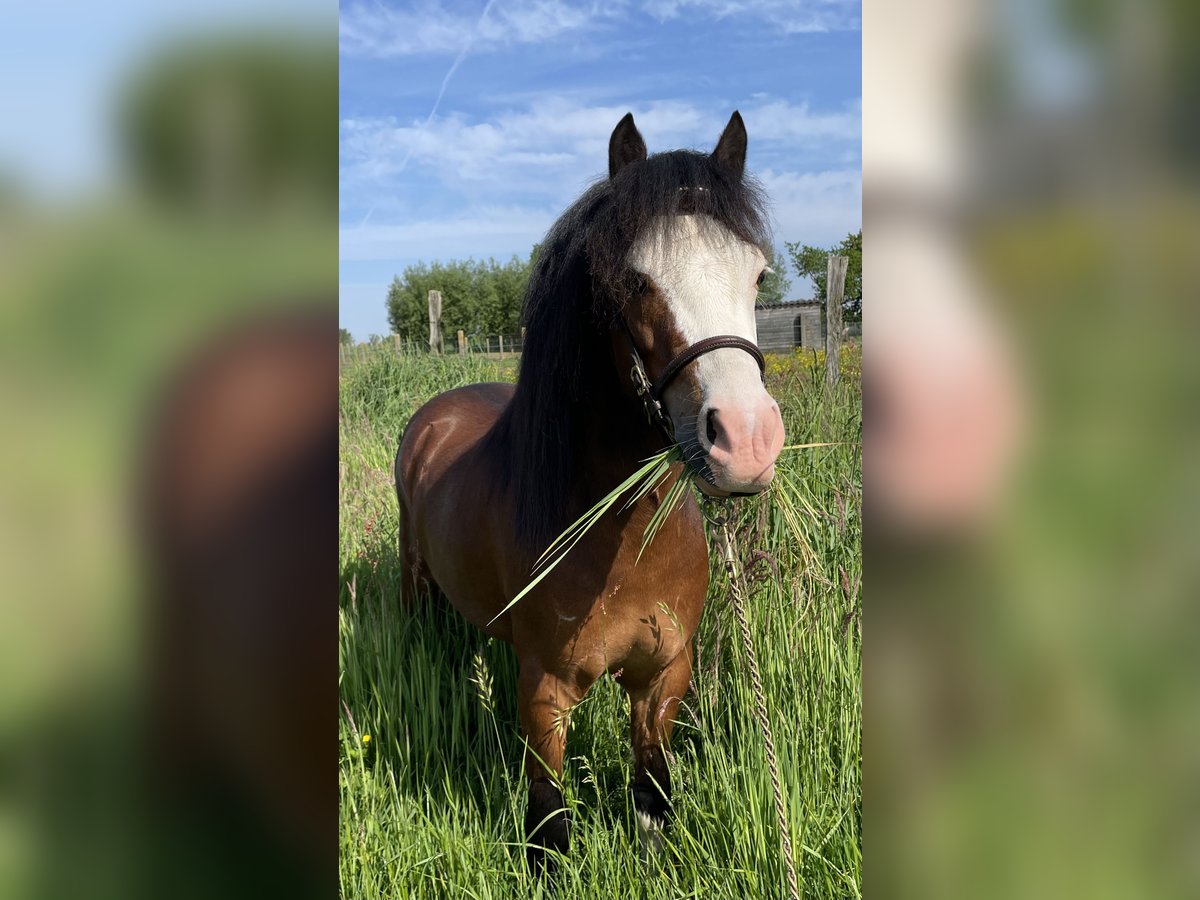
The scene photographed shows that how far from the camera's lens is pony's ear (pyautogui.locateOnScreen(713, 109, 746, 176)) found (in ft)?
6.32

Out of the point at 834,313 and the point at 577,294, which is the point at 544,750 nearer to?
the point at 577,294

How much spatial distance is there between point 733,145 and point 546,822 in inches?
77.3

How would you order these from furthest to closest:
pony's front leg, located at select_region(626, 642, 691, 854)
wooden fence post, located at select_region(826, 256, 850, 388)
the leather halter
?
Result: wooden fence post, located at select_region(826, 256, 850, 388), pony's front leg, located at select_region(626, 642, 691, 854), the leather halter

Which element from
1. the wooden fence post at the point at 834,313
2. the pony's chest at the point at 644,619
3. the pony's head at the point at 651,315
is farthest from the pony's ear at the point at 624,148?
the wooden fence post at the point at 834,313

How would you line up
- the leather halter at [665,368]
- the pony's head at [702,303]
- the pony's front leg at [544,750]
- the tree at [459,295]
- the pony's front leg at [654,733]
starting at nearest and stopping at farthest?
1. the pony's head at [702,303]
2. the leather halter at [665,368]
3. the pony's front leg at [544,750]
4. the pony's front leg at [654,733]
5. the tree at [459,295]

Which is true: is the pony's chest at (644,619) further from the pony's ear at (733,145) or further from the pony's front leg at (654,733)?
the pony's ear at (733,145)

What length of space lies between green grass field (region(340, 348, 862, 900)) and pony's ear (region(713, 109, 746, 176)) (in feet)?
2.88

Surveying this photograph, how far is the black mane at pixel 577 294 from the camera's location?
1654 millimetres

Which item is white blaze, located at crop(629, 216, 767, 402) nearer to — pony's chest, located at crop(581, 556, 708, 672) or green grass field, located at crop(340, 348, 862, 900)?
green grass field, located at crop(340, 348, 862, 900)
